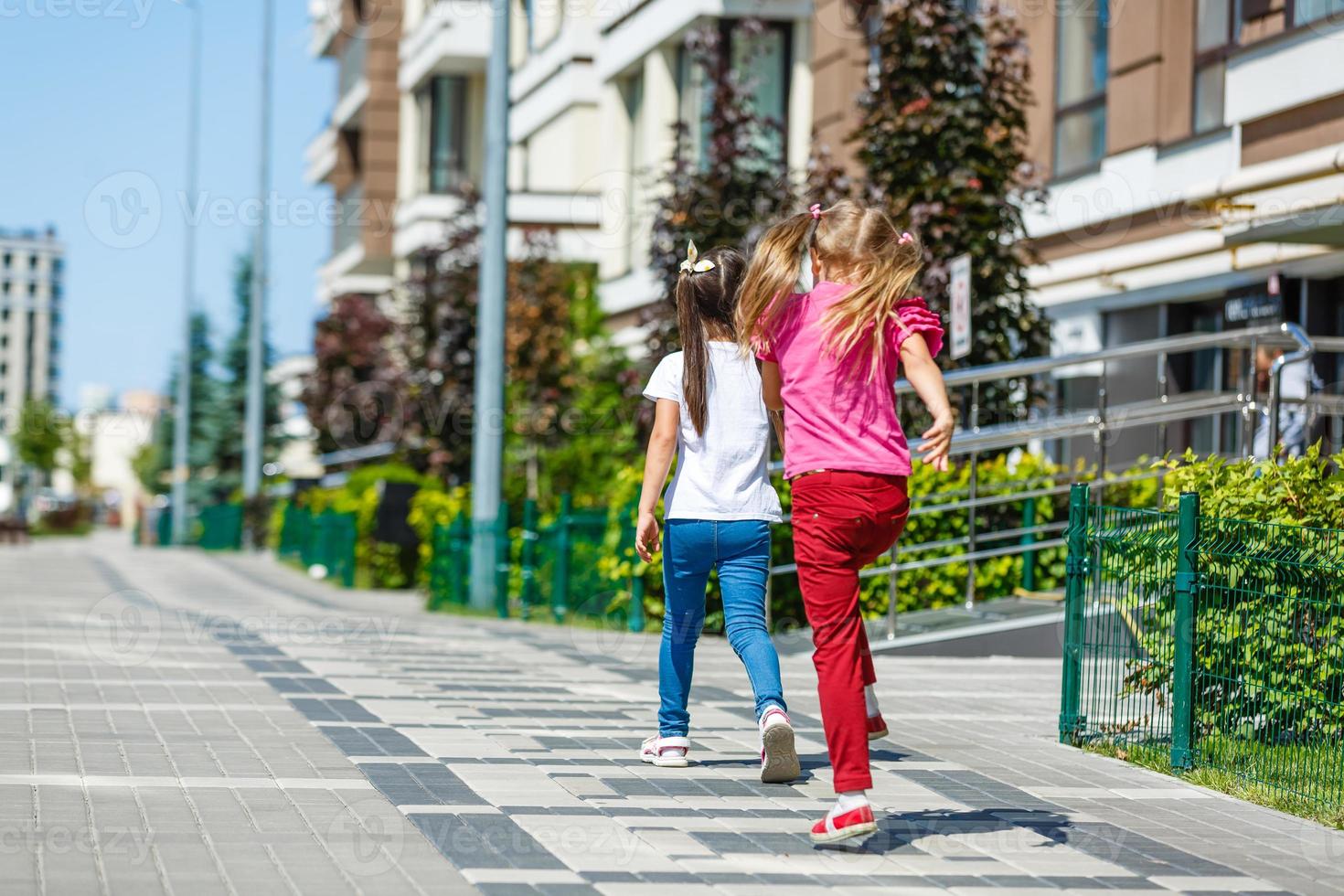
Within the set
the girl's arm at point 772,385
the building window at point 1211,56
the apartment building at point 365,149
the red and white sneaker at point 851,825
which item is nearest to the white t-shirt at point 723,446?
the girl's arm at point 772,385

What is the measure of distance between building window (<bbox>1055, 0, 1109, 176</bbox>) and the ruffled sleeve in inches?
490

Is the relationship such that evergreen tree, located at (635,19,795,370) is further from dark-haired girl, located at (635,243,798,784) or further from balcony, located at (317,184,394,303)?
balcony, located at (317,184,394,303)

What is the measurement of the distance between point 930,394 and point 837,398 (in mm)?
317

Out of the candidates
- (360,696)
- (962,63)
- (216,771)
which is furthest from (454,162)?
(216,771)

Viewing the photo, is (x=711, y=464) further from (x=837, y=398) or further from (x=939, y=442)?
(x=939, y=442)

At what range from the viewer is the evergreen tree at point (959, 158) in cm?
1481

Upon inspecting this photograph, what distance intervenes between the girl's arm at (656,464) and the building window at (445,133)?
104 ft

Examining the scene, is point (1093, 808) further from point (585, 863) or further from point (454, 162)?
point (454, 162)

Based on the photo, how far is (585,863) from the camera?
5.59 m

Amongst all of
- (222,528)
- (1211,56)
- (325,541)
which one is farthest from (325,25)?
(1211,56)

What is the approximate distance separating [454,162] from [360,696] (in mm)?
29678

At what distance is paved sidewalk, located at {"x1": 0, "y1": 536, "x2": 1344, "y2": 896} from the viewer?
18.0 feet

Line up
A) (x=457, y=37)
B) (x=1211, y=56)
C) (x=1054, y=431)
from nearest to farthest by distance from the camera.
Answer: (x=1054, y=431) < (x=1211, y=56) < (x=457, y=37)

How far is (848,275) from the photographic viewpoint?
611 centimetres
